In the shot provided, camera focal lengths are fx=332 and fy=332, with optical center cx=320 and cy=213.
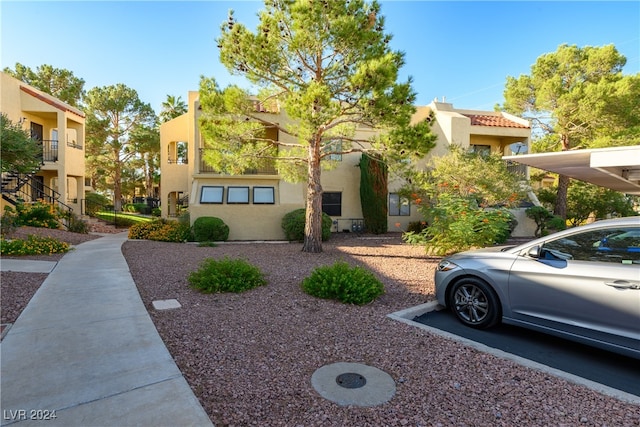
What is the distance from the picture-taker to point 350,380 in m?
3.08

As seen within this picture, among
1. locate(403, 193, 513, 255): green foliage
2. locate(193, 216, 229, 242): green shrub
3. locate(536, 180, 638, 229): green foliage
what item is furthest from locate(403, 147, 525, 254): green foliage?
locate(536, 180, 638, 229): green foliage

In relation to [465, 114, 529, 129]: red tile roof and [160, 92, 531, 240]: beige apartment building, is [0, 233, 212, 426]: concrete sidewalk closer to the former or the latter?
[160, 92, 531, 240]: beige apartment building

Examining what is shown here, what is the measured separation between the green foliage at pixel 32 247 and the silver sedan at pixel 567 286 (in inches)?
405

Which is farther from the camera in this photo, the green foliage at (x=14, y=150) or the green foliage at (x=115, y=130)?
the green foliage at (x=115, y=130)

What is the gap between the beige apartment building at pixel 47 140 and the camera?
1566 centimetres

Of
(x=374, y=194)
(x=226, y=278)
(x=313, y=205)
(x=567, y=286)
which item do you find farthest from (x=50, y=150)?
(x=567, y=286)

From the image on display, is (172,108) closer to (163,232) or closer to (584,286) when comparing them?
(163,232)

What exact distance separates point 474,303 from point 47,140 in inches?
849

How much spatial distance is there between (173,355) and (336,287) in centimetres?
266

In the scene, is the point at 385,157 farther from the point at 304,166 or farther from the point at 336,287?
the point at 336,287

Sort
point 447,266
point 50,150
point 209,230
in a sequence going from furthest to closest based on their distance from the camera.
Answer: point 50,150, point 209,230, point 447,266

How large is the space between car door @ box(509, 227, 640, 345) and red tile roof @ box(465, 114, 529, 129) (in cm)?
1648

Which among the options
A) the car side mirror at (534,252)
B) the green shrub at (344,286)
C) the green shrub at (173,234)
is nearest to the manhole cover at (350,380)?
the green shrub at (344,286)

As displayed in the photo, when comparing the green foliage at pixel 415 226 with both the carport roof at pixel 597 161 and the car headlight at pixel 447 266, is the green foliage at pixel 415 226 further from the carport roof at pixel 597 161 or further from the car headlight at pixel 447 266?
the car headlight at pixel 447 266
